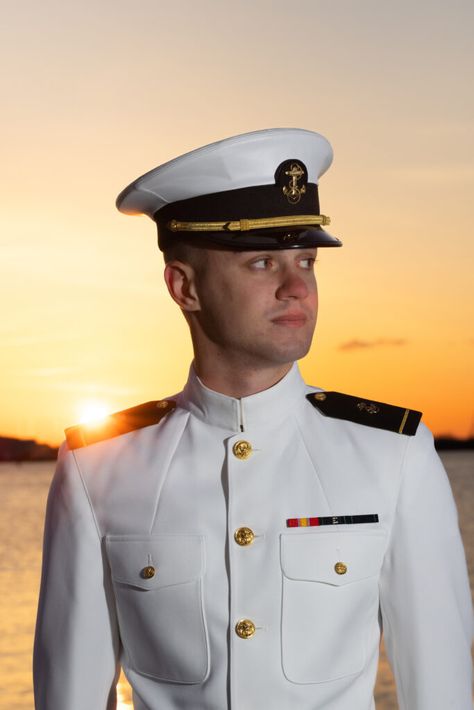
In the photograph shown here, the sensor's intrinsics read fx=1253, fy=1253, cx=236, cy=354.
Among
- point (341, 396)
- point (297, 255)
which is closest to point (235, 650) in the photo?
point (341, 396)

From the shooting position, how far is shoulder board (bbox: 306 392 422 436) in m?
3.48

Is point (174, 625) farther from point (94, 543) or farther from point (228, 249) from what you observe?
point (228, 249)

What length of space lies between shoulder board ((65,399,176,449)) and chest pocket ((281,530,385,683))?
60cm

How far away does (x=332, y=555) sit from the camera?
10.9ft

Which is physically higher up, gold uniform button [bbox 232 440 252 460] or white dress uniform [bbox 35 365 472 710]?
gold uniform button [bbox 232 440 252 460]

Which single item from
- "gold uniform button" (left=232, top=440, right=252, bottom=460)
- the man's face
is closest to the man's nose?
the man's face

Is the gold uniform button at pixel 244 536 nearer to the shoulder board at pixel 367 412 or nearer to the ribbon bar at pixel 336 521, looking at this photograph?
the ribbon bar at pixel 336 521

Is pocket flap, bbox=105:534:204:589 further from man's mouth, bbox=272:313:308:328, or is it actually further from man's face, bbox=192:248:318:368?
man's mouth, bbox=272:313:308:328

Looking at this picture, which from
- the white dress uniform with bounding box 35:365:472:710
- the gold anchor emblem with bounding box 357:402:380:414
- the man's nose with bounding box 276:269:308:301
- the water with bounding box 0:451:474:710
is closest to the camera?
the man's nose with bounding box 276:269:308:301

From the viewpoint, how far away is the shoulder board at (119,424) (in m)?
3.66

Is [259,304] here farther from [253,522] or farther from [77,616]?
A: [77,616]

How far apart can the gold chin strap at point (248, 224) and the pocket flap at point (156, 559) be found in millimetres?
827

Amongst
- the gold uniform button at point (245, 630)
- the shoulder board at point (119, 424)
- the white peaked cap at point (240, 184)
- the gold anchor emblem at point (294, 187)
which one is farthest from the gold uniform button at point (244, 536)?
the gold anchor emblem at point (294, 187)

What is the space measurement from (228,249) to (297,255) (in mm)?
184
